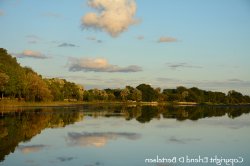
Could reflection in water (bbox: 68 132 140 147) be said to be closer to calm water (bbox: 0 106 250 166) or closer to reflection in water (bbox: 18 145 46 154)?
calm water (bbox: 0 106 250 166)

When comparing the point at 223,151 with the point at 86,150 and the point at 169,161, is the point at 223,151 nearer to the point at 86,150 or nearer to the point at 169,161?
the point at 169,161

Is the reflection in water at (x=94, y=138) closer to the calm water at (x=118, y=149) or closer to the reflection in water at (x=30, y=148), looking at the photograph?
the calm water at (x=118, y=149)

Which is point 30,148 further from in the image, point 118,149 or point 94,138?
point 94,138

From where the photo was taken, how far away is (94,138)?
27562 mm

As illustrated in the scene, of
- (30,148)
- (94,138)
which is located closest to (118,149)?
(30,148)

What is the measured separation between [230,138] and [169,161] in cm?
1212

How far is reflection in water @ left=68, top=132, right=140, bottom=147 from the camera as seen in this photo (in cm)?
2478

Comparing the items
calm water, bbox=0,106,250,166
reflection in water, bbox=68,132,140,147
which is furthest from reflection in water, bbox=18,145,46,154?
reflection in water, bbox=68,132,140,147

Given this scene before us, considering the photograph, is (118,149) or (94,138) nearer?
(118,149)

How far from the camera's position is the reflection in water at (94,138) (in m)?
24.8

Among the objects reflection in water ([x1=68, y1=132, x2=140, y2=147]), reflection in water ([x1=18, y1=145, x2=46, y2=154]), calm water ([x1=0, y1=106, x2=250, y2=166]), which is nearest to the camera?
calm water ([x1=0, y1=106, x2=250, y2=166])

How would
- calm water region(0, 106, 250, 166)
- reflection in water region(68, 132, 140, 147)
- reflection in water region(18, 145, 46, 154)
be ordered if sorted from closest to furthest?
calm water region(0, 106, 250, 166), reflection in water region(18, 145, 46, 154), reflection in water region(68, 132, 140, 147)

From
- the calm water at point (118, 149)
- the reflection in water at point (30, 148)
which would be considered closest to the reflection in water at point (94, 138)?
the calm water at point (118, 149)

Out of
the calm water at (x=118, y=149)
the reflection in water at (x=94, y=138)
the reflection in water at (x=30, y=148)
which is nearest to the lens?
the calm water at (x=118, y=149)
